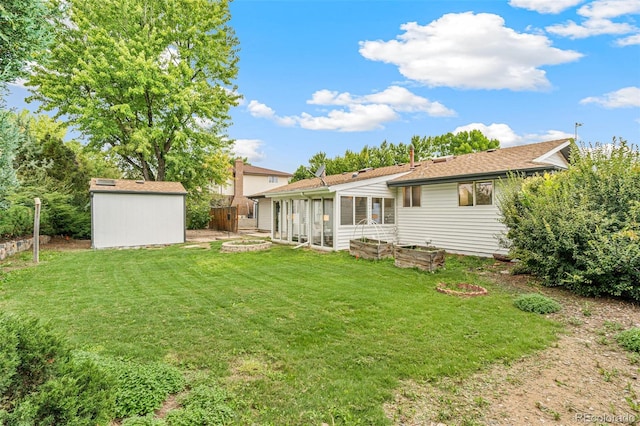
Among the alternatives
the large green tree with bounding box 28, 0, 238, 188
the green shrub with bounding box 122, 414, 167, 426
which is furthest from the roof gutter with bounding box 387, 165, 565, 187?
the large green tree with bounding box 28, 0, 238, 188

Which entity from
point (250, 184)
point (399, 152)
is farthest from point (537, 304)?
point (250, 184)

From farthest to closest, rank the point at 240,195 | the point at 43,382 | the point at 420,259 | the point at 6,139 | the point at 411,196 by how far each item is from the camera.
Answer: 1. the point at 240,195
2. the point at 411,196
3. the point at 420,259
4. the point at 6,139
5. the point at 43,382

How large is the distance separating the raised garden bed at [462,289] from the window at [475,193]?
16.3 ft

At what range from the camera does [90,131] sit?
17062 millimetres

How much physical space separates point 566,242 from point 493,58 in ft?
38.0

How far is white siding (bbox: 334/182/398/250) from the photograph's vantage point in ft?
39.8

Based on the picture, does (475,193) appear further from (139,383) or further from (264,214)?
(264,214)

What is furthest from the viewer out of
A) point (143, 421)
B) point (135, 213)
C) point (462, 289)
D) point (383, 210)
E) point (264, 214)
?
point (264, 214)

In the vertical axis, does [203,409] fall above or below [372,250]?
below

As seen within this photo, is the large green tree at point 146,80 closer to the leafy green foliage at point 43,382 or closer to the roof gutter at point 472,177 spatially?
the roof gutter at point 472,177

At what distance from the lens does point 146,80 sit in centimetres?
1574

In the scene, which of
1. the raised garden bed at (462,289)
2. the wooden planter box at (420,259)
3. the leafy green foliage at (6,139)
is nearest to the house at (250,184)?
the wooden planter box at (420,259)

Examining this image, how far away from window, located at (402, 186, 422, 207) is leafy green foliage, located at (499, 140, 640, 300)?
554 cm

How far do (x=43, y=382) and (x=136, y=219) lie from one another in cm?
1354
